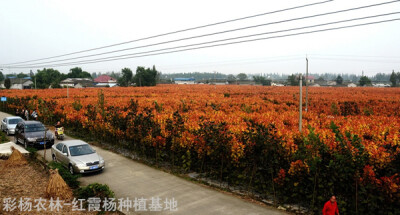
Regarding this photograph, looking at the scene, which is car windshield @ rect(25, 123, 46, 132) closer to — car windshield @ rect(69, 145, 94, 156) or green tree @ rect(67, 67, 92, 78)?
car windshield @ rect(69, 145, 94, 156)

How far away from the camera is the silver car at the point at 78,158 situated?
13.2 metres

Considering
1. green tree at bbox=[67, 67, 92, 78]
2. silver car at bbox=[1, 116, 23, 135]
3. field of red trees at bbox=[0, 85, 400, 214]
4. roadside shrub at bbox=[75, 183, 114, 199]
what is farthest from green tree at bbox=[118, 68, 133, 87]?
roadside shrub at bbox=[75, 183, 114, 199]

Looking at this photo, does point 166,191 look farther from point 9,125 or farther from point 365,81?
point 365,81

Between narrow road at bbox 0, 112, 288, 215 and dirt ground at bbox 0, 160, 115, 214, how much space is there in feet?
6.07

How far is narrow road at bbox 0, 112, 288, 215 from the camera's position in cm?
949

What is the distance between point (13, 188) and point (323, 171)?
12.0 meters

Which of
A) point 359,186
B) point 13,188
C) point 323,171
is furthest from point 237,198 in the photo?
point 13,188

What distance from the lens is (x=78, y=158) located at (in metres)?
13.5

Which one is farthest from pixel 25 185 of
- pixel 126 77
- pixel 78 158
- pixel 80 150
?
pixel 126 77

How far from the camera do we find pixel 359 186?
7.90 m

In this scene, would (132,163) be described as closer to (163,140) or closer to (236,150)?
(163,140)

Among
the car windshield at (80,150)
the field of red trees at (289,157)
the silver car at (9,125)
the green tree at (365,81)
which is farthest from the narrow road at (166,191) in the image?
the green tree at (365,81)

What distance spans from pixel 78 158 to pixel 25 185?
2.57 meters

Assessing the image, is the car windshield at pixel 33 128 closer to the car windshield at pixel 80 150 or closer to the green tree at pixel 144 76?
the car windshield at pixel 80 150
